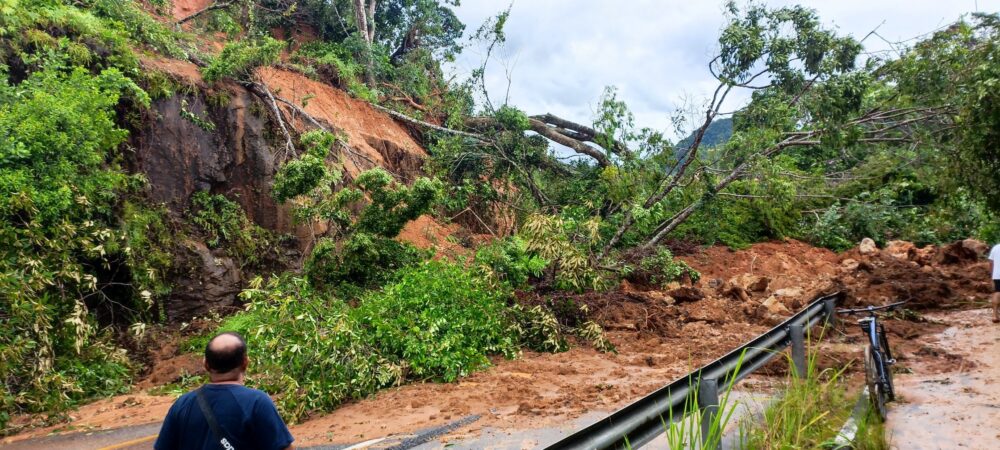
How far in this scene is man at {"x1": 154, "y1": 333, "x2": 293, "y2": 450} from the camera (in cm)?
258

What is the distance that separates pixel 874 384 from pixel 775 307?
5.03 m

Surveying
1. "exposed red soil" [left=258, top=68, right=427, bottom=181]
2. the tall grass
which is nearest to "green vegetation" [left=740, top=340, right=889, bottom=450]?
the tall grass

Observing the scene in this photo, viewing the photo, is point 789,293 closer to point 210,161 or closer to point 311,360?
point 311,360

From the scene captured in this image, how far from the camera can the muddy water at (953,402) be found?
172 inches

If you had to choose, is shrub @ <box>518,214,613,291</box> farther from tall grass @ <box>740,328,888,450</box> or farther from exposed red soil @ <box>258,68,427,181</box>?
tall grass @ <box>740,328,888,450</box>

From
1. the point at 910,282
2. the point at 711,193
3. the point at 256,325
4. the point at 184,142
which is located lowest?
the point at 910,282

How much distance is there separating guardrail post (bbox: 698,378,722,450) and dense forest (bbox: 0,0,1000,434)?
14.2ft

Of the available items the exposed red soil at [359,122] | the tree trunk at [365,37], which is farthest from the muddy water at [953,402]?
the tree trunk at [365,37]

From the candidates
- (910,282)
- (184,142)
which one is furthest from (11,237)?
(910,282)

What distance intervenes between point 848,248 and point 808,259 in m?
1.62

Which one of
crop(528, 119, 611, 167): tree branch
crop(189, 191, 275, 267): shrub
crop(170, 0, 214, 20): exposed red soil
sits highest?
crop(170, 0, 214, 20): exposed red soil

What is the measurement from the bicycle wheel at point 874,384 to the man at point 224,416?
13.5 feet

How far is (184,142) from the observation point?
10367 millimetres

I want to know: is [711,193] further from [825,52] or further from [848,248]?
[848,248]
